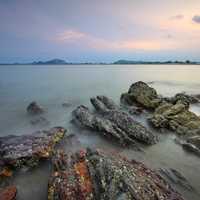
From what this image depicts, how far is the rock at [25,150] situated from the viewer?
25.8ft

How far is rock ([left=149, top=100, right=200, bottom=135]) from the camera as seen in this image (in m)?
12.0

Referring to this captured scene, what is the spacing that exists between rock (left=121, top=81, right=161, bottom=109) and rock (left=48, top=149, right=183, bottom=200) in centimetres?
1181

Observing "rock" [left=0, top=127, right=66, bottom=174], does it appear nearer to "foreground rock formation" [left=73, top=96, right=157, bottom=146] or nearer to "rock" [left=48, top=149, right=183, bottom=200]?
"rock" [left=48, top=149, right=183, bottom=200]

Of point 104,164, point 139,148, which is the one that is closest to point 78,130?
point 139,148

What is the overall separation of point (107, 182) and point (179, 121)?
9.01 m

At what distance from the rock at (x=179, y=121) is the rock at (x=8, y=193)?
32.5 feet

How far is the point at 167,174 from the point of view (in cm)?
780

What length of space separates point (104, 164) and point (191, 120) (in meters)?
8.98

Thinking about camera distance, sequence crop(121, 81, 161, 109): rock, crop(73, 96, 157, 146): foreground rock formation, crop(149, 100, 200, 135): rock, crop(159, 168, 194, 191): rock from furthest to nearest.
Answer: crop(121, 81, 161, 109): rock, crop(149, 100, 200, 135): rock, crop(73, 96, 157, 146): foreground rock formation, crop(159, 168, 194, 191): rock

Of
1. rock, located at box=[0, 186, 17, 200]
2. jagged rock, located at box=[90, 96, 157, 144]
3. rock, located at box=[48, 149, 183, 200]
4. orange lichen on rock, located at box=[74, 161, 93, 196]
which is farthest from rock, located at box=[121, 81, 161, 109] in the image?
rock, located at box=[0, 186, 17, 200]

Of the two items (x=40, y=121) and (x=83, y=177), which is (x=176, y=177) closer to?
(x=83, y=177)

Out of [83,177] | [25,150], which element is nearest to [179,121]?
[83,177]

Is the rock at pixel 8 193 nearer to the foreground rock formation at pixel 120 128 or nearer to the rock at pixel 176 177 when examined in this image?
the foreground rock formation at pixel 120 128

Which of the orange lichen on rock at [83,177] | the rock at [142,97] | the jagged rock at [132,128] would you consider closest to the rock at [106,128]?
the jagged rock at [132,128]
